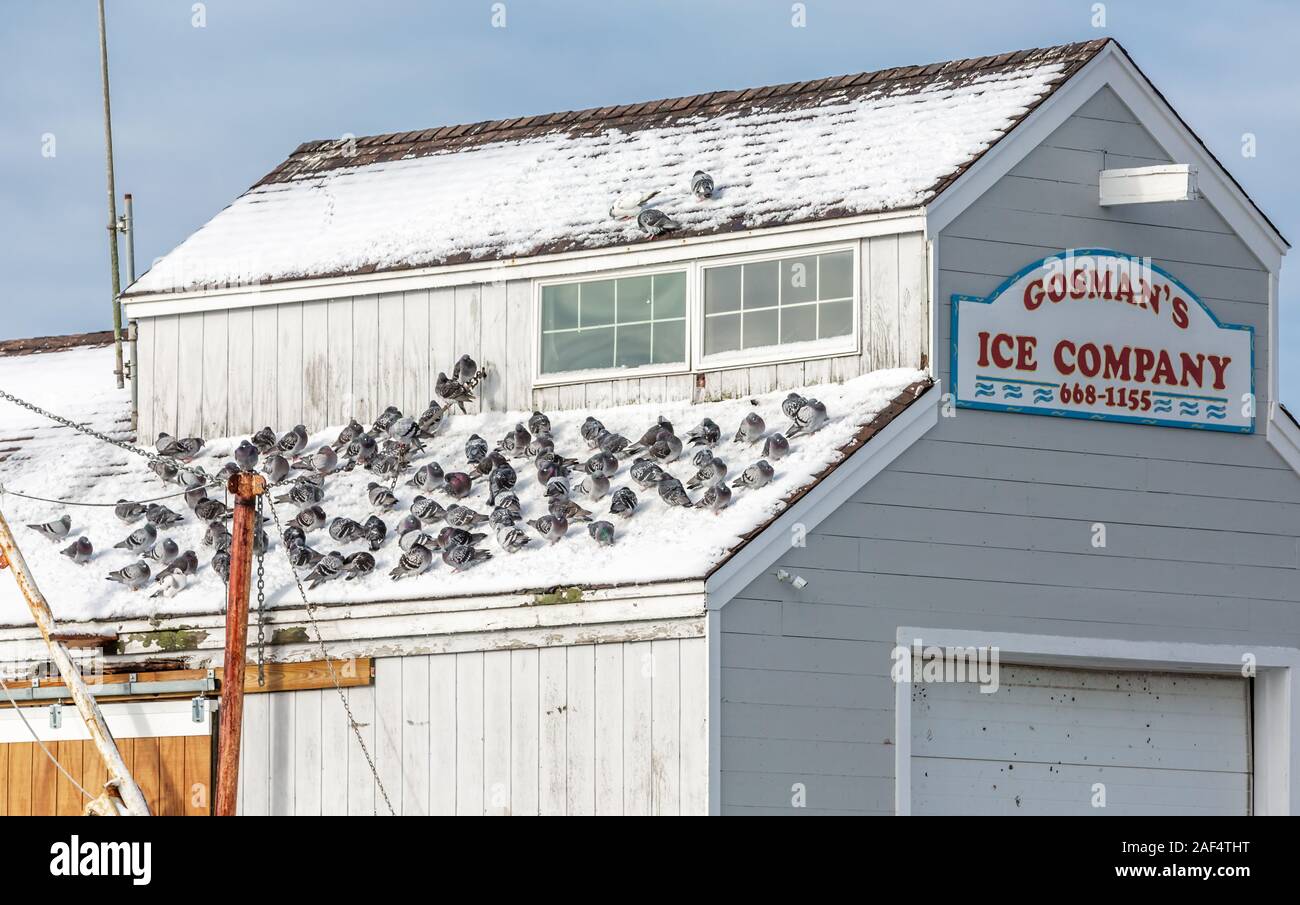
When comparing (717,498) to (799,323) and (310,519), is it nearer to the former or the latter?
(799,323)

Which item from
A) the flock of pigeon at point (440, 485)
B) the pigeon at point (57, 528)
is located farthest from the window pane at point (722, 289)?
the pigeon at point (57, 528)

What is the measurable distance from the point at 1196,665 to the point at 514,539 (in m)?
5.76

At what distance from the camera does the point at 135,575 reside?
19.5m

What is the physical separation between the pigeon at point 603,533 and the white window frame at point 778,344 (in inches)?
107

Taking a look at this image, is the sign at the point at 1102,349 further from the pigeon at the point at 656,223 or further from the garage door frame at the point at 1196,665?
the pigeon at the point at 656,223

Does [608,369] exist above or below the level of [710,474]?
above

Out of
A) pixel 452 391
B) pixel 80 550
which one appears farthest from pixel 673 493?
pixel 80 550

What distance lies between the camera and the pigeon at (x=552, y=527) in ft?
59.0

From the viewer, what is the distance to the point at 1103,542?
18.8 metres

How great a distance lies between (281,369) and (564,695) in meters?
6.49

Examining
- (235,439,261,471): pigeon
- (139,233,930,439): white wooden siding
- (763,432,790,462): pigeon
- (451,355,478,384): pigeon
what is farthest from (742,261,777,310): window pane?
(235,439,261,471): pigeon

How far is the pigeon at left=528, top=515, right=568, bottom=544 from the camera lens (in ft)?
59.0

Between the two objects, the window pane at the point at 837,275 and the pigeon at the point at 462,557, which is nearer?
the pigeon at the point at 462,557

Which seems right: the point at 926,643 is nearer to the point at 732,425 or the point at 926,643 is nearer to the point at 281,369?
the point at 732,425
